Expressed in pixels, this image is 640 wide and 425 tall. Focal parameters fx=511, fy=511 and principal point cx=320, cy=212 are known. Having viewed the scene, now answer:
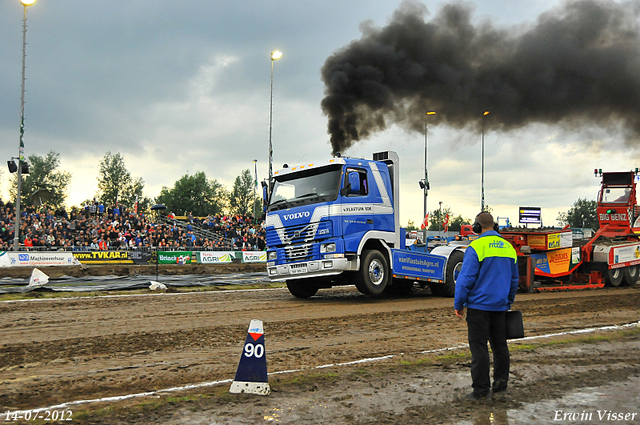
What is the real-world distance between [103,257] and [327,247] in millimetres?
19649

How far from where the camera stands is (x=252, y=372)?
4727 mm

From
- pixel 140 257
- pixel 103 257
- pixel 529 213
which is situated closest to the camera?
pixel 103 257

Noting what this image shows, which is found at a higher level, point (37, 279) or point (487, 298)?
point (487, 298)

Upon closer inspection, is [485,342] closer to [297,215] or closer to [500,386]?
[500,386]

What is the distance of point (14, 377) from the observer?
17.1 feet

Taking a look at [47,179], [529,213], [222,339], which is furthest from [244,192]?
[222,339]

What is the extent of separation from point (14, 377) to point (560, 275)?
15399mm

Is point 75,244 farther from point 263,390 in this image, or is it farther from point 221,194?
point 221,194

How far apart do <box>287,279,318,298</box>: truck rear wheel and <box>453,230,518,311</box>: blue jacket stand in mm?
8745

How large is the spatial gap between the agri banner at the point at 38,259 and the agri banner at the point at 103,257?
1.55 meters

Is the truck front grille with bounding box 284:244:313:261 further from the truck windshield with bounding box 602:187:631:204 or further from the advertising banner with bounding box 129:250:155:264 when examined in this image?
the advertising banner with bounding box 129:250:155:264

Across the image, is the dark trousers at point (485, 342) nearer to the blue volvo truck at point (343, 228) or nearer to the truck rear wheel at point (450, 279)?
the blue volvo truck at point (343, 228)

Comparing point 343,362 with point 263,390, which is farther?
point 343,362

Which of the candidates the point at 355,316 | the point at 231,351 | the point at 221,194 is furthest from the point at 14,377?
the point at 221,194
